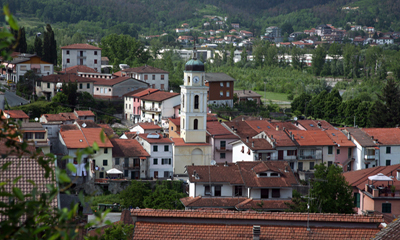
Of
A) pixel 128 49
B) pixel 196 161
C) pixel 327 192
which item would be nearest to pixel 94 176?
pixel 196 161

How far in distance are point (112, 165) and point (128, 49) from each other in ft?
134

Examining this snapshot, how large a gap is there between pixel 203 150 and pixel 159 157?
3511 mm

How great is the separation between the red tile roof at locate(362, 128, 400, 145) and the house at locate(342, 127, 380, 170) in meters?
0.59

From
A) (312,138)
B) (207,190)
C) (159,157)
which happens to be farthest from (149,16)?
(207,190)

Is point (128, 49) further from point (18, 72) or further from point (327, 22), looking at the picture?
point (327, 22)

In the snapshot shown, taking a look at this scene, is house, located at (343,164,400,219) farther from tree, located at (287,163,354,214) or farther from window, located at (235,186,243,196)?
window, located at (235,186,243,196)

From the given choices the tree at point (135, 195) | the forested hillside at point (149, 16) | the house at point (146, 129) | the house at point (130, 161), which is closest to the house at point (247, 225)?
the tree at point (135, 195)

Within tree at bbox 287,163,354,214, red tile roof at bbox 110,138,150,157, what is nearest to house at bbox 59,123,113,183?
red tile roof at bbox 110,138,150,157

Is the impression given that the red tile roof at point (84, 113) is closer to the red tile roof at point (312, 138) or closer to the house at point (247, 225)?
the red tile roof at point (312, 138)

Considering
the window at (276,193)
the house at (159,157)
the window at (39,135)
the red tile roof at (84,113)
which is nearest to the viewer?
the window at (276,193)

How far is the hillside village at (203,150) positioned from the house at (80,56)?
0.11m

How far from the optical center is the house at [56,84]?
52.2 metres

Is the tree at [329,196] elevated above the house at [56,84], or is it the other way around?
the house at [56,84]

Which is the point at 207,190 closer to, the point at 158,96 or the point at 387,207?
the point at 387,207
